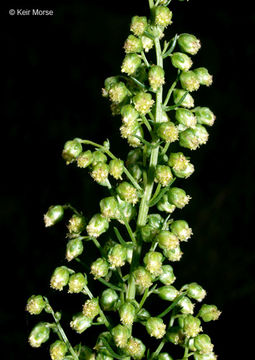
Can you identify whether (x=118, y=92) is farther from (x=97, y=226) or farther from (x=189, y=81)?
(x=97, y=226)

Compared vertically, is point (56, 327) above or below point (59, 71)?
below

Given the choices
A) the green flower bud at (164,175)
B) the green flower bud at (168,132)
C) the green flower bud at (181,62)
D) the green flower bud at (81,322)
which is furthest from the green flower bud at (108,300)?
→ the green flower bud at (181,62)

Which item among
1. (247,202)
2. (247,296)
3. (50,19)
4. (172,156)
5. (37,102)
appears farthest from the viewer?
(50,19)

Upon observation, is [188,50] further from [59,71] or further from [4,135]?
[59,71]

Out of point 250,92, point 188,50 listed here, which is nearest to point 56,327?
point 188,50

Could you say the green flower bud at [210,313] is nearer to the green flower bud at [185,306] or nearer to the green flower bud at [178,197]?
the green flower bud at [185,306]

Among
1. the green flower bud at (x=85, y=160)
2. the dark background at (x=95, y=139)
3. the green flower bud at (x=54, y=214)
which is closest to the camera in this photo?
the green flower bud at (x=85, y=160)
